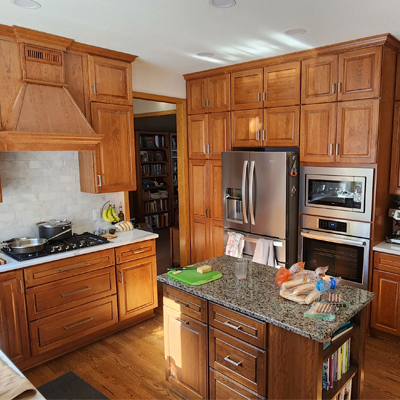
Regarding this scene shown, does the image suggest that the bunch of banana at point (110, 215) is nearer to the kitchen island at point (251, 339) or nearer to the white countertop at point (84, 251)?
the white countertop at point (84, 251)

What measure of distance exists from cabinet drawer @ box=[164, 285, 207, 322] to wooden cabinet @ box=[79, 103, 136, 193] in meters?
1.49

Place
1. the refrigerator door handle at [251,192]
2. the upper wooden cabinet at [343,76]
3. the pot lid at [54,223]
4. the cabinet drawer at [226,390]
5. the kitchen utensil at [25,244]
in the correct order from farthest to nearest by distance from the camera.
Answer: the refrigerator door handle at [251,192]
the pot lid at [54,223]
the upper wooden cabinet at [343,76]
the kitchen utensil at [25,244]
the cabinet drawer at [226,390]

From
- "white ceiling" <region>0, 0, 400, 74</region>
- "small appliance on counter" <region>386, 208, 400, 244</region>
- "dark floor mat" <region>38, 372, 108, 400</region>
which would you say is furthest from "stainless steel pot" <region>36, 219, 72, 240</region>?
"small appliance on counter" <region>386, 208, 400, 244</region>

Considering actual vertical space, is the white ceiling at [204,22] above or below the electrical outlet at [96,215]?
above

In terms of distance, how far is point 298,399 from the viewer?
1785 mm

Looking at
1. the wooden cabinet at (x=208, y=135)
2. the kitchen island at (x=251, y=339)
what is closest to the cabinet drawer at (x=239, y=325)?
the kitchen island at (x=251, y=339)

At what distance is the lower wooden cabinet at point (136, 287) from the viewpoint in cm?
348

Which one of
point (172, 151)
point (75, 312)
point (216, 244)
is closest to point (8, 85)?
point (75, 312)

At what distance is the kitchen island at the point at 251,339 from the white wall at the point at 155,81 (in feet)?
7.90

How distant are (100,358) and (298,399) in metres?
1.93

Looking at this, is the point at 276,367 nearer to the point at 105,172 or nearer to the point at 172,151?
the point at 105,172

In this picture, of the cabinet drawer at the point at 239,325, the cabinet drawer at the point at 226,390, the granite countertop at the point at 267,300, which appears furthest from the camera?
the cabinet drawer at the point at 226,390

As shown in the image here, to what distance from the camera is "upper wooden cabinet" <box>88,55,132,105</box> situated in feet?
11.1

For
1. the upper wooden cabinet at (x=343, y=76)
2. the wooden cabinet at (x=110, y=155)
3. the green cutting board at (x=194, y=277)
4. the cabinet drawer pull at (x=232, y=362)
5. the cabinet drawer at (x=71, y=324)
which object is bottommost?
the cabinet drawer at (x=71, y=324)
